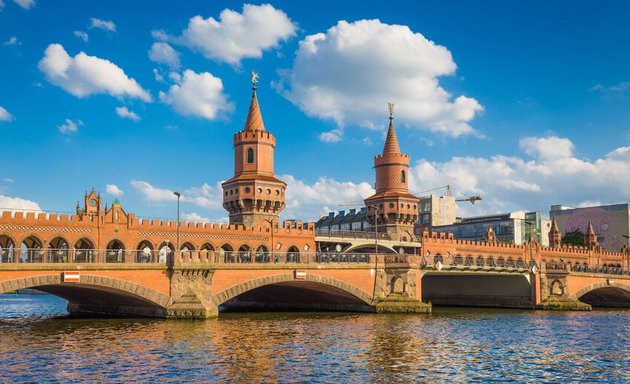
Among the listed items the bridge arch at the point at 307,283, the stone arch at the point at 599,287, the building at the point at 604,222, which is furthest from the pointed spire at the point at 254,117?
the building at the point at 604,222

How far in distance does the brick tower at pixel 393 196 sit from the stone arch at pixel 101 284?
50.8m

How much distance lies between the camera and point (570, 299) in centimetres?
8025

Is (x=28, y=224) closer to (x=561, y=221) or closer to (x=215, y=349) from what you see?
(x=215, y=349)

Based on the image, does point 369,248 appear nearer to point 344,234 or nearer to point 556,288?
point 344,234

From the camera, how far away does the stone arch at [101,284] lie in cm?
4562

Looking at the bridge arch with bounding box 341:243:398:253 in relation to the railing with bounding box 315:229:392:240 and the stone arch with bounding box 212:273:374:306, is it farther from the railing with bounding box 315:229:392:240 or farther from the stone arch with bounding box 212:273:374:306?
the stone arch with bounding box 212:273:374:306

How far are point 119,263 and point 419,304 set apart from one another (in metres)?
29.6

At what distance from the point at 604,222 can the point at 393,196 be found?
80.5m

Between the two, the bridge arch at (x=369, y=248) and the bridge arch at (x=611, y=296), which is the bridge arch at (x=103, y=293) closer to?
the bridge arch at (x=369, y=248)

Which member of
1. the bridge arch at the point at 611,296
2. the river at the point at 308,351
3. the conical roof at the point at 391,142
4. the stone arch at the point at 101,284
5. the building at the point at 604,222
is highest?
the conical roof at the point at 391,142

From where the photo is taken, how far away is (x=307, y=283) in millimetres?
63844

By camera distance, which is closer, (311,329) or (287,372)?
(287,372)

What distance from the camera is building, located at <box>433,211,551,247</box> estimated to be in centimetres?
16525

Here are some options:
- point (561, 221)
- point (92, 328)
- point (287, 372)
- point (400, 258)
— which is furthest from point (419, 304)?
point (561, 221)
